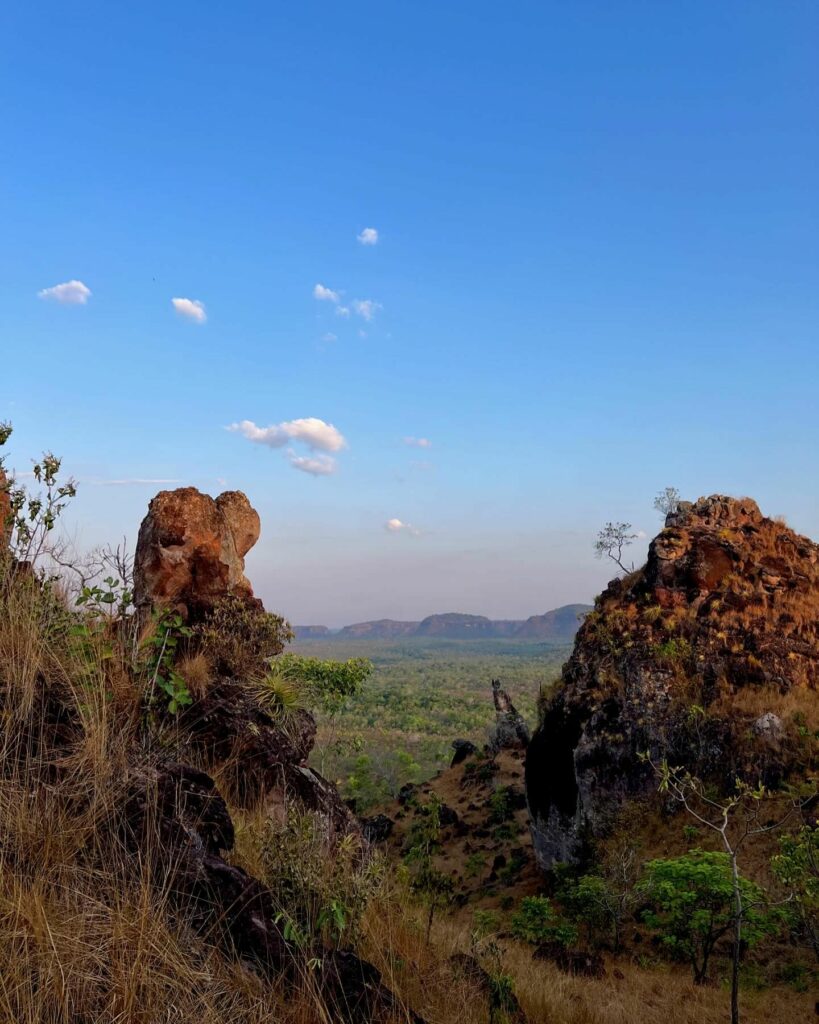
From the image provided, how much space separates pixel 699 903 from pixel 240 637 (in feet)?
31.0

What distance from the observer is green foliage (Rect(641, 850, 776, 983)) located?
→ 9.11 meters

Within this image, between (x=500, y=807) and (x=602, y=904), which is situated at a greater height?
(x=602, y=904)

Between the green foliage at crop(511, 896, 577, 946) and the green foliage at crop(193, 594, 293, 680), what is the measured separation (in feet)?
25.4

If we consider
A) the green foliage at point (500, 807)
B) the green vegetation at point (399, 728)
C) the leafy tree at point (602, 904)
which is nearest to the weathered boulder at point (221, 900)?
the green vegetation at point (399, 728)

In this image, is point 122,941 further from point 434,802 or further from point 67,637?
point 434,802

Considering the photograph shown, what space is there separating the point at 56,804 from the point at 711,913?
10.4m

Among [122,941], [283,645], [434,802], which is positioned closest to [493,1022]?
[122,941]

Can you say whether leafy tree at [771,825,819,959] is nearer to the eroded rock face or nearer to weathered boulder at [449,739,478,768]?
the eroded rock face

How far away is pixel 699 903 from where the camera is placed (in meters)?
11.7

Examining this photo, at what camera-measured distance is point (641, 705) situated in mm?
16172

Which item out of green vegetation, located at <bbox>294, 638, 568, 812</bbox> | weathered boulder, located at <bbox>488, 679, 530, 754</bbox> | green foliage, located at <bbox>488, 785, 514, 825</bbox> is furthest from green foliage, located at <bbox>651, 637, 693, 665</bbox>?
weathered boulder, located at <bbox>488, 679, 530, 754</bbox>

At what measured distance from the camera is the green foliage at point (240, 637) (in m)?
8.90

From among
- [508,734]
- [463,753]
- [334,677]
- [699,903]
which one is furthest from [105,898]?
[463,753]

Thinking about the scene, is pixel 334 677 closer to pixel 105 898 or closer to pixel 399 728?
pixel 105 898
